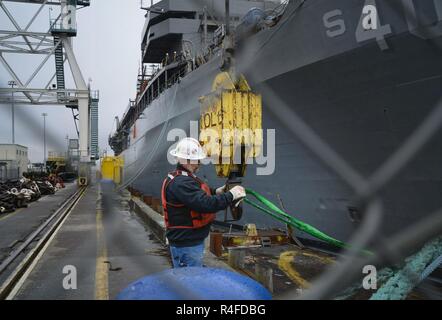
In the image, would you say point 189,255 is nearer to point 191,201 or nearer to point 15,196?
point 191,201

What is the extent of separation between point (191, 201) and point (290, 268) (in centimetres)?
326

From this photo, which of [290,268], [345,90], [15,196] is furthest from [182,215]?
[15,196]

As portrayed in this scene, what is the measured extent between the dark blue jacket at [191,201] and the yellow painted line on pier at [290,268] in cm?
227

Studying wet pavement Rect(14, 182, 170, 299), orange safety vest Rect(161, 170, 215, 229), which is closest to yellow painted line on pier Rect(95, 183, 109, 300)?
wet pavement Rect(14, 182, 170, 299)

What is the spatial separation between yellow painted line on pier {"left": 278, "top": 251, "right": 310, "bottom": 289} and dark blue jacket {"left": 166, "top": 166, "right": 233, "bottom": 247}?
7.45 feet

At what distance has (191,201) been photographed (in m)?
2.38

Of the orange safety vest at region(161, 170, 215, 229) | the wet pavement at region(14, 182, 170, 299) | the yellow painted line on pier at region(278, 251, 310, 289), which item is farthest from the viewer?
the yellow painted line on pier at region(278, 251, 310, 289)

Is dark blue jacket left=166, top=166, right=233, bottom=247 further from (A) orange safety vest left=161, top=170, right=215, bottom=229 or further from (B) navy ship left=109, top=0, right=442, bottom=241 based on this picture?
(B) navy ship left=109, top=0, right=442, bottom=241

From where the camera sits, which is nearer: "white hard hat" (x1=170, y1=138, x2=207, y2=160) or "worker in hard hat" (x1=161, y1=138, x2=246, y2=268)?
"worker in hard hat" (x1=161, y1=138, x2=246, y2=268)

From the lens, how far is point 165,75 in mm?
13516

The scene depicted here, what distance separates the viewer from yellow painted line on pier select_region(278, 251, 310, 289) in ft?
15.1

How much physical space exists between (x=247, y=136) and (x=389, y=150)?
2.44 m
